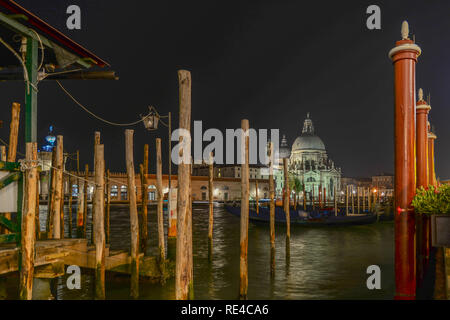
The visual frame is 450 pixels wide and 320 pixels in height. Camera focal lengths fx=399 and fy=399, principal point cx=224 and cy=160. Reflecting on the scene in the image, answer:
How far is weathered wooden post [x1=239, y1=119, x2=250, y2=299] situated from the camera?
704 cm

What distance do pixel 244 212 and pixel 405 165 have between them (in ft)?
11.2

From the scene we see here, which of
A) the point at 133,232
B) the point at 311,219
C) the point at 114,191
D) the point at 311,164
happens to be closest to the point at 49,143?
the point at 114,191

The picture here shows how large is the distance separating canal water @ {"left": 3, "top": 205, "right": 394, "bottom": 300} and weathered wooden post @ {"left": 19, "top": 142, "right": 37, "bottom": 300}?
2503 millimetres

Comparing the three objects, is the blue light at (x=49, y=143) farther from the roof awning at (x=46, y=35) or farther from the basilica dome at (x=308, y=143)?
the basilica dome at (x=308, y=143)

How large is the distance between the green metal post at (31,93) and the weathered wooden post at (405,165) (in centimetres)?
419

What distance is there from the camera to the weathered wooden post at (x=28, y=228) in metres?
4.54

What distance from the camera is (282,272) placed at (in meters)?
9.96

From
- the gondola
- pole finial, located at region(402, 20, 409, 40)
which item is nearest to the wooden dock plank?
pole finial, located at region(402, 20, 409, 40)

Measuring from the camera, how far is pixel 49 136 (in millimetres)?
50250

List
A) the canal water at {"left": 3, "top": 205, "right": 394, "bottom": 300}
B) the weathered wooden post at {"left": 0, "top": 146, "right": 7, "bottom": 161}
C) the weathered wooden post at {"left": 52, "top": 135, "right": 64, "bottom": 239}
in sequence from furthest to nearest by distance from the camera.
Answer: the weathered wooden post at {"left": 0, "top": 146, "right": 7, "bottom": 161} → the weathered wooden post at {"left": 52, "top": 135, "right": 64, "bottom": 239} → the canal water at {"left": 3, "top": 205, "right": 394, "bottom": 300}

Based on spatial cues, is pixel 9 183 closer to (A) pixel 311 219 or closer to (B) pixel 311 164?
(A) pixel 311 219

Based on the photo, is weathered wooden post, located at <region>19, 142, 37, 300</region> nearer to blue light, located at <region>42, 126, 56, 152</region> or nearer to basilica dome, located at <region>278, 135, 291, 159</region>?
blue light, located at <region>42, 126, 56, 152</region>

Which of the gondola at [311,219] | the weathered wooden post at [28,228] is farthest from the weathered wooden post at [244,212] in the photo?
the gondola at [311,219]
